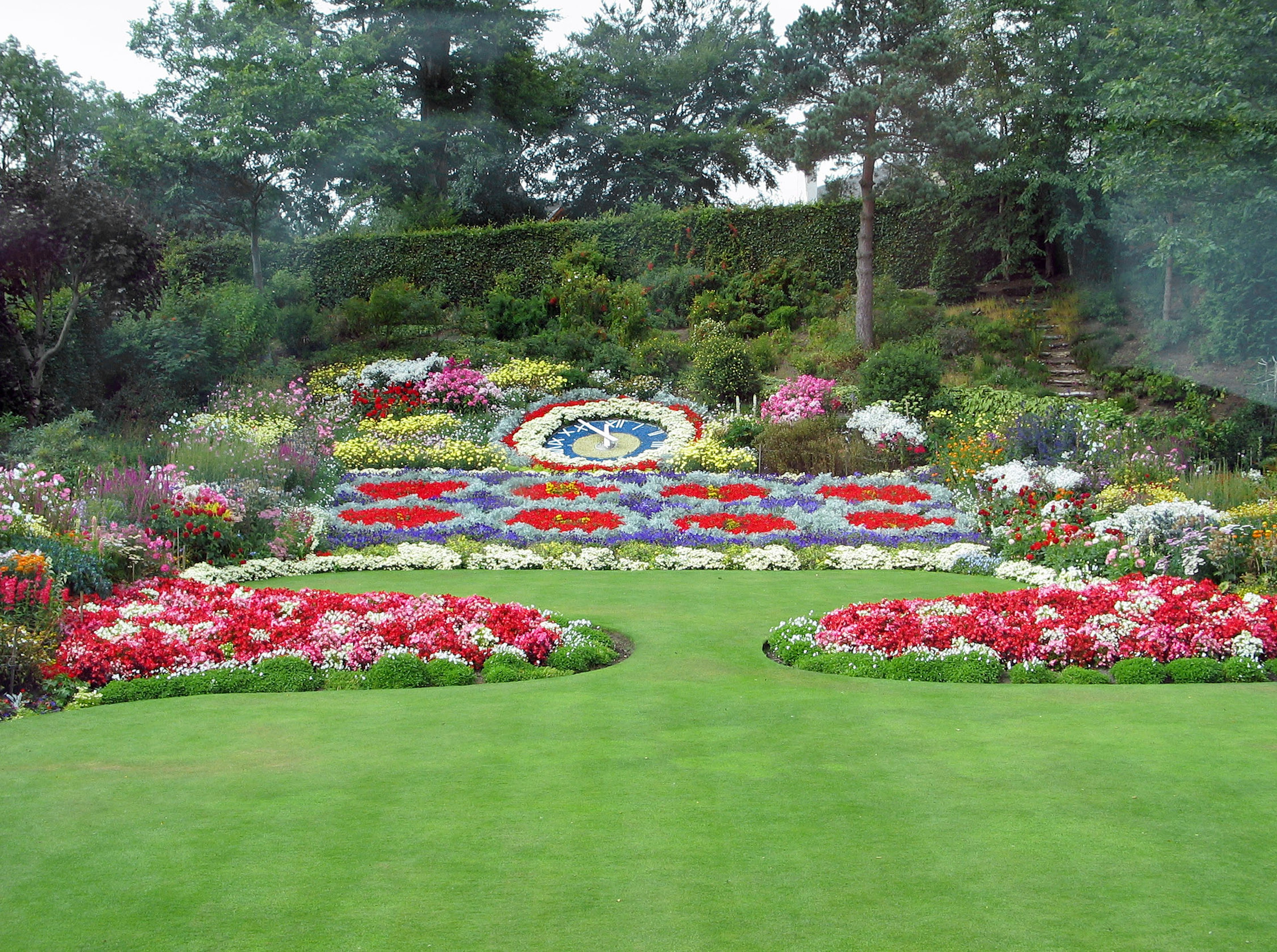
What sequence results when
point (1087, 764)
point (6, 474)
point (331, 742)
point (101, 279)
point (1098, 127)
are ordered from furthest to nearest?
point (1098, 127), point (101, 279), point (6, 474), point (331, 742), point (1087, 764)

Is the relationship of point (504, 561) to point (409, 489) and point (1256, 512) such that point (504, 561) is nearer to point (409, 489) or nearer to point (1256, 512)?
point (409, 489)

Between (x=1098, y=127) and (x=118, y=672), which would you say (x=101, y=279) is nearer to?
(x=118, y=672)

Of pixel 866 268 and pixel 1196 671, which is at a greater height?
pixel 866 268

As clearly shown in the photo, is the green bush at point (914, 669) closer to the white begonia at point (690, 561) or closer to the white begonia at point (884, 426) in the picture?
the white begonia at point (690, 561)

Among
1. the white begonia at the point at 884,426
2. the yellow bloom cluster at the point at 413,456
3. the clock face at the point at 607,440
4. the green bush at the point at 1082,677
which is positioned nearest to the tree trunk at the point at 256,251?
the yellow bloom cluster at the point at 413,456

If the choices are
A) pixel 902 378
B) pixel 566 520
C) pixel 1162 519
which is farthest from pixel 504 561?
pixel 902 378

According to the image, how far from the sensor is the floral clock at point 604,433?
56.6ft

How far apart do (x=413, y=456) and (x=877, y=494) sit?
7.35 m

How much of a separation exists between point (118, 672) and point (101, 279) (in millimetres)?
12217

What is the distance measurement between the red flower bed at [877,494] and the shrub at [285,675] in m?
8.31

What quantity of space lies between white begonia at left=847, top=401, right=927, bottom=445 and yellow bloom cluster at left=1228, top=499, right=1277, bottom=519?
6.84 metres

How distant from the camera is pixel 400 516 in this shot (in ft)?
41.4

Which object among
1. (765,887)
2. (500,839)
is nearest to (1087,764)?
(765,887)

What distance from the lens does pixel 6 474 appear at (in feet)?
29.5
